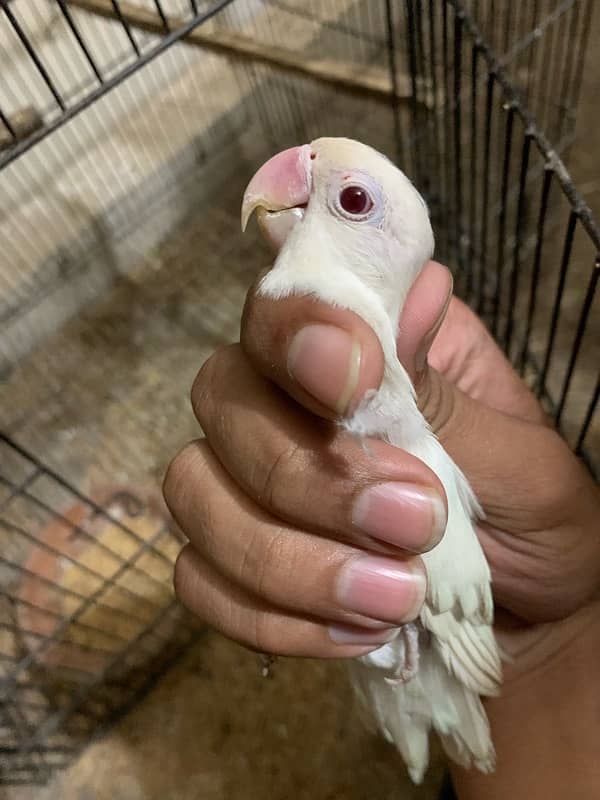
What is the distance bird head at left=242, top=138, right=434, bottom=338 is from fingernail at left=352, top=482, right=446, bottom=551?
7cm

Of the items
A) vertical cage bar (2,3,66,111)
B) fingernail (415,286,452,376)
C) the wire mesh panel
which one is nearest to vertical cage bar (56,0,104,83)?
vertical cage bar (2,3,66,111)

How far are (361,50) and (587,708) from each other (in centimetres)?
85

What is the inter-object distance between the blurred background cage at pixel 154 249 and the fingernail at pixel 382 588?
0.32 metres

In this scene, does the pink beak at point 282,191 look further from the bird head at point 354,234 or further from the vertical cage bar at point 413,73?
the vertical cage bar at point 413,73

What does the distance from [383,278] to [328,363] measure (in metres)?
0.06

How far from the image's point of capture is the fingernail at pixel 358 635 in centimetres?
35

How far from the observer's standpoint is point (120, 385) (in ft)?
2.74

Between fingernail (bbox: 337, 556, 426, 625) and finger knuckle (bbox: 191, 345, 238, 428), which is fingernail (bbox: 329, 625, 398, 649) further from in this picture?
finger knuckle (bbox: 191, 345, 238, 428)

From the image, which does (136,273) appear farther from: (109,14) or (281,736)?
(281,736)

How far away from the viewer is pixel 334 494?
0.32 meters

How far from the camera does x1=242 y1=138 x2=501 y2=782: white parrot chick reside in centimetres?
29

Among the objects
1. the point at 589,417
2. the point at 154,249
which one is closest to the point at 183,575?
the point at 589,417

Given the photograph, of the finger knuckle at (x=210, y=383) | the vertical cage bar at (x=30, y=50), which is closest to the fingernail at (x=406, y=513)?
the finger knuckle at (x=210, y=383)

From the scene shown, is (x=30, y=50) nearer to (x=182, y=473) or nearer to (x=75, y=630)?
(x=182, y=473)
